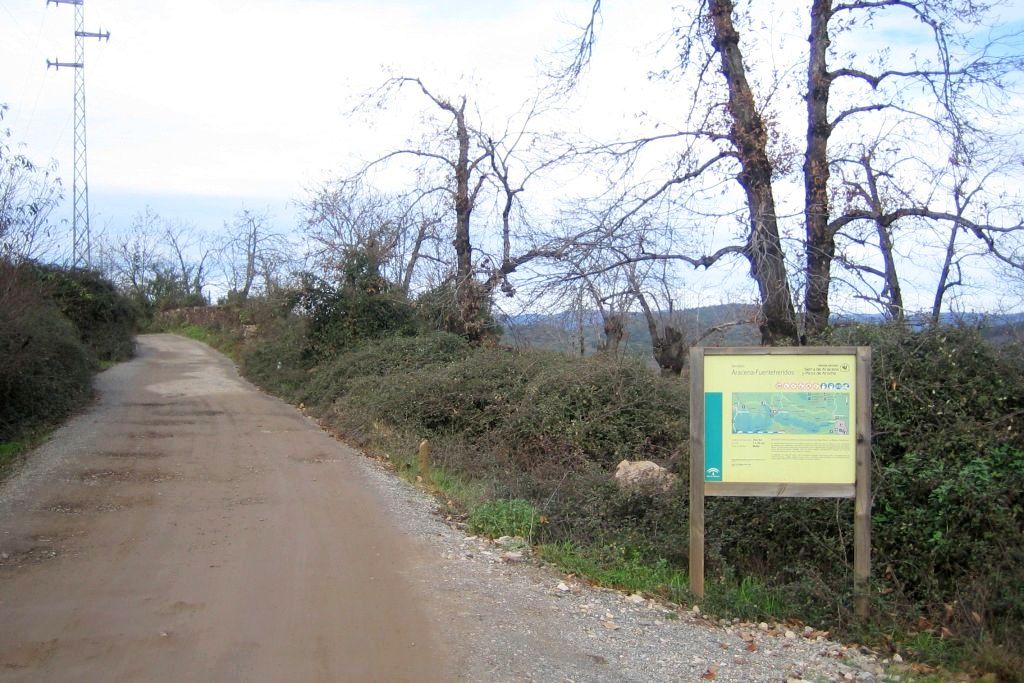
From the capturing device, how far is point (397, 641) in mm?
5523

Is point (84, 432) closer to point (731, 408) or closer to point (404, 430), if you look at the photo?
point (404, 430)

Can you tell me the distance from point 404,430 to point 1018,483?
9466mm

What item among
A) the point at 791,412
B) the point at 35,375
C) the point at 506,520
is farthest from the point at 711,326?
the point at 35,375

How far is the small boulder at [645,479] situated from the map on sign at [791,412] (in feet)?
7.52

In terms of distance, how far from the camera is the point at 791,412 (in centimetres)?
691

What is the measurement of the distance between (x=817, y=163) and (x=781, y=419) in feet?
24.3

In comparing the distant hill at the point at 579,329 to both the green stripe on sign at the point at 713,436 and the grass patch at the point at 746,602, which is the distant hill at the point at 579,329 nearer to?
the green stripe on sign at the point at 713,436

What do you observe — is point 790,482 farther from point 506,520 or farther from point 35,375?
point 35,375

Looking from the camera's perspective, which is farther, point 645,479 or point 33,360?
point 33,360

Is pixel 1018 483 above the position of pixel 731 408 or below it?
below

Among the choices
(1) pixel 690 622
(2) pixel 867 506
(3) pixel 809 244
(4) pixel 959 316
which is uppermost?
(3) pixel 809 244

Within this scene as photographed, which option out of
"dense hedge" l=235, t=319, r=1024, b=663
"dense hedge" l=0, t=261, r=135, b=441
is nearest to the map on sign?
"dense hedge" l=235, t=319, r=1024, b=663

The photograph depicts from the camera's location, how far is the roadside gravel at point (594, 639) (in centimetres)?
531

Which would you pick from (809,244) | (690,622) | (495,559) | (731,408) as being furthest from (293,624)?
(809,244)
